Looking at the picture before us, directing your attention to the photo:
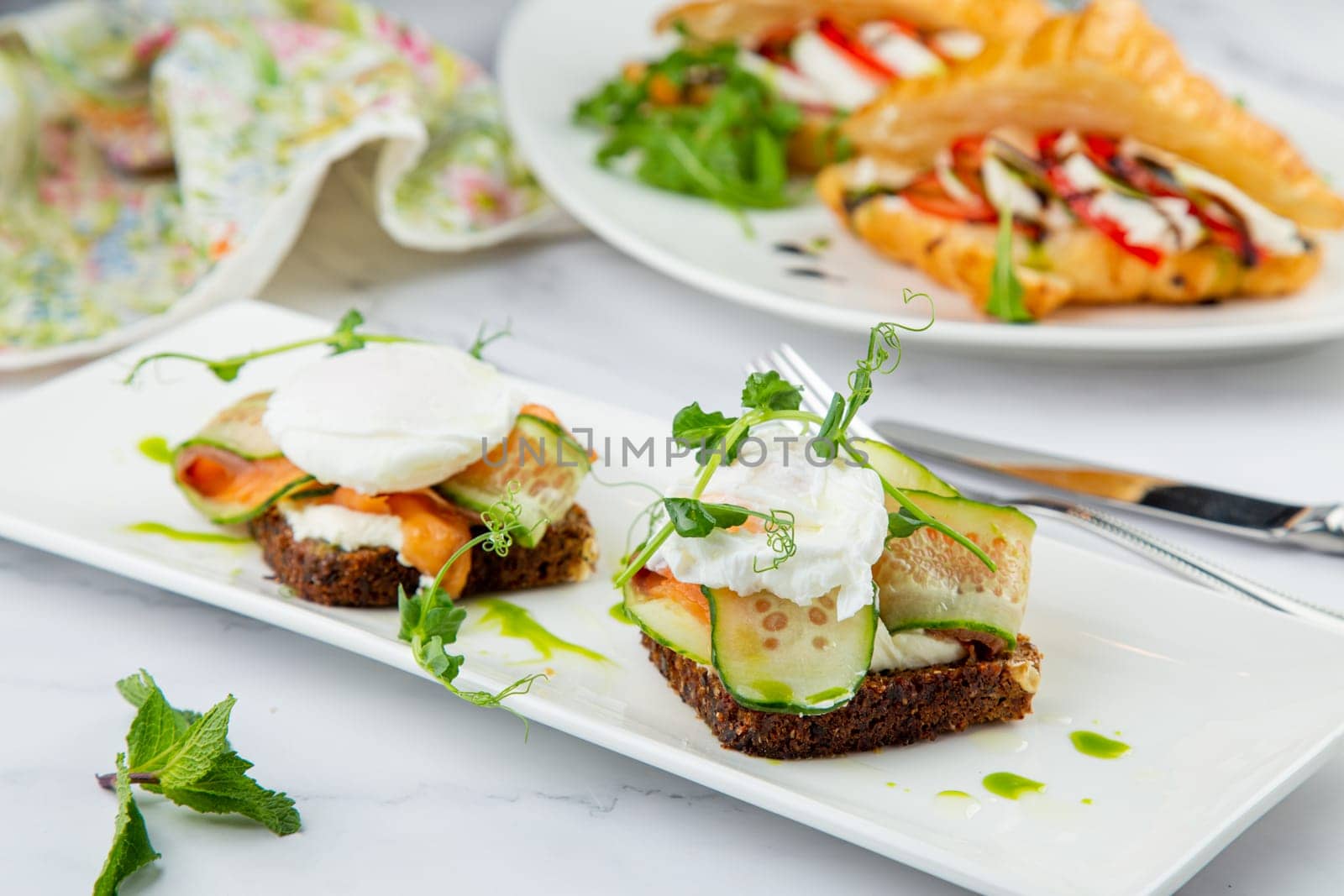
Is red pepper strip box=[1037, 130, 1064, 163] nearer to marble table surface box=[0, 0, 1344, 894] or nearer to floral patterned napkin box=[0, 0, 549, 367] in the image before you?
marble table surface box=[0, 0, 1344, 894]

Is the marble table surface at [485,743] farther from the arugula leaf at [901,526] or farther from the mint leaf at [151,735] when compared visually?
the arugula leaf at [901,526]

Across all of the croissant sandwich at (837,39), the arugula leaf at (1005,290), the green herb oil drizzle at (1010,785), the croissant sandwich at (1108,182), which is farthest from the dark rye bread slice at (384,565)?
the croissant sandwich at (837,39)

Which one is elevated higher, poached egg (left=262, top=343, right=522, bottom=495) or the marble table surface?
poached egg (left=262, top=343, right=522, bottom=495)

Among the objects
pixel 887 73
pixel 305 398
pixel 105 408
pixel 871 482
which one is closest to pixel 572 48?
pixel 887 73

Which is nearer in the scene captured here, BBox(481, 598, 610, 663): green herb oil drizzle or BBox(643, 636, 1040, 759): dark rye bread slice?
BBox(643, 636, 1040, 759): dark rye bread slice

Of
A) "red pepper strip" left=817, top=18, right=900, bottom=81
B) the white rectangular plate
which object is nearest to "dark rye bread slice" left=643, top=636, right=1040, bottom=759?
the white rectangular plate

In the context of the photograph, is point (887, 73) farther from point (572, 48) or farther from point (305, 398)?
point (305, 398)
